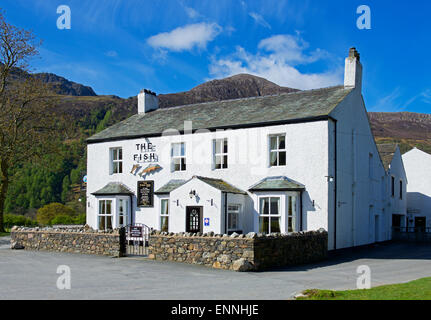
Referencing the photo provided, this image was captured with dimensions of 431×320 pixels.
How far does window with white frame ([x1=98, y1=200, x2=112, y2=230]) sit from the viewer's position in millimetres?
26766

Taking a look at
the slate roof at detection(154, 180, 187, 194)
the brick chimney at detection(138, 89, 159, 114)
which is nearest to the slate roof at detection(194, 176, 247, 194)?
the slate roof at detection(154, 180, 187, 194)

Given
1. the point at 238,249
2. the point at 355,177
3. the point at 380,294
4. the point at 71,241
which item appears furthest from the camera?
the point at 355,177

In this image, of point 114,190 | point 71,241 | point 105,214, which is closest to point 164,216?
point 114,190

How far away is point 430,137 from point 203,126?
644ft

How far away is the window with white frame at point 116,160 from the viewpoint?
27.9 metres

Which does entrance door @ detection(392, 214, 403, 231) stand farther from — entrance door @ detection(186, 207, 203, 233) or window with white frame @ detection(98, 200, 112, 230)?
window with white frame @ detection(98, 200, 112, 230)

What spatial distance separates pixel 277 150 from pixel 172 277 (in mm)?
10360

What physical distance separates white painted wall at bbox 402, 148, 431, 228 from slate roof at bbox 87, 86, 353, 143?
862 inches

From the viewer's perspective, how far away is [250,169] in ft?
74.9

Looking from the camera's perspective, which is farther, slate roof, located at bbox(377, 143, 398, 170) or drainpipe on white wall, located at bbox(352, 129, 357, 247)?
slate roof, located at bbox(377, 143, 398, 170)

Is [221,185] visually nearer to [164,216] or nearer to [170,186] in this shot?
[170,186]

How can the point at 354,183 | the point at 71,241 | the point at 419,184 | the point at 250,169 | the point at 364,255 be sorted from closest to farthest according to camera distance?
the point at 364,255, the point at 71,241, the point at 250,169, the point at 354,183, the point at 419,184

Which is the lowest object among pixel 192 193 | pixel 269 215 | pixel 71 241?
pixel 71 241
